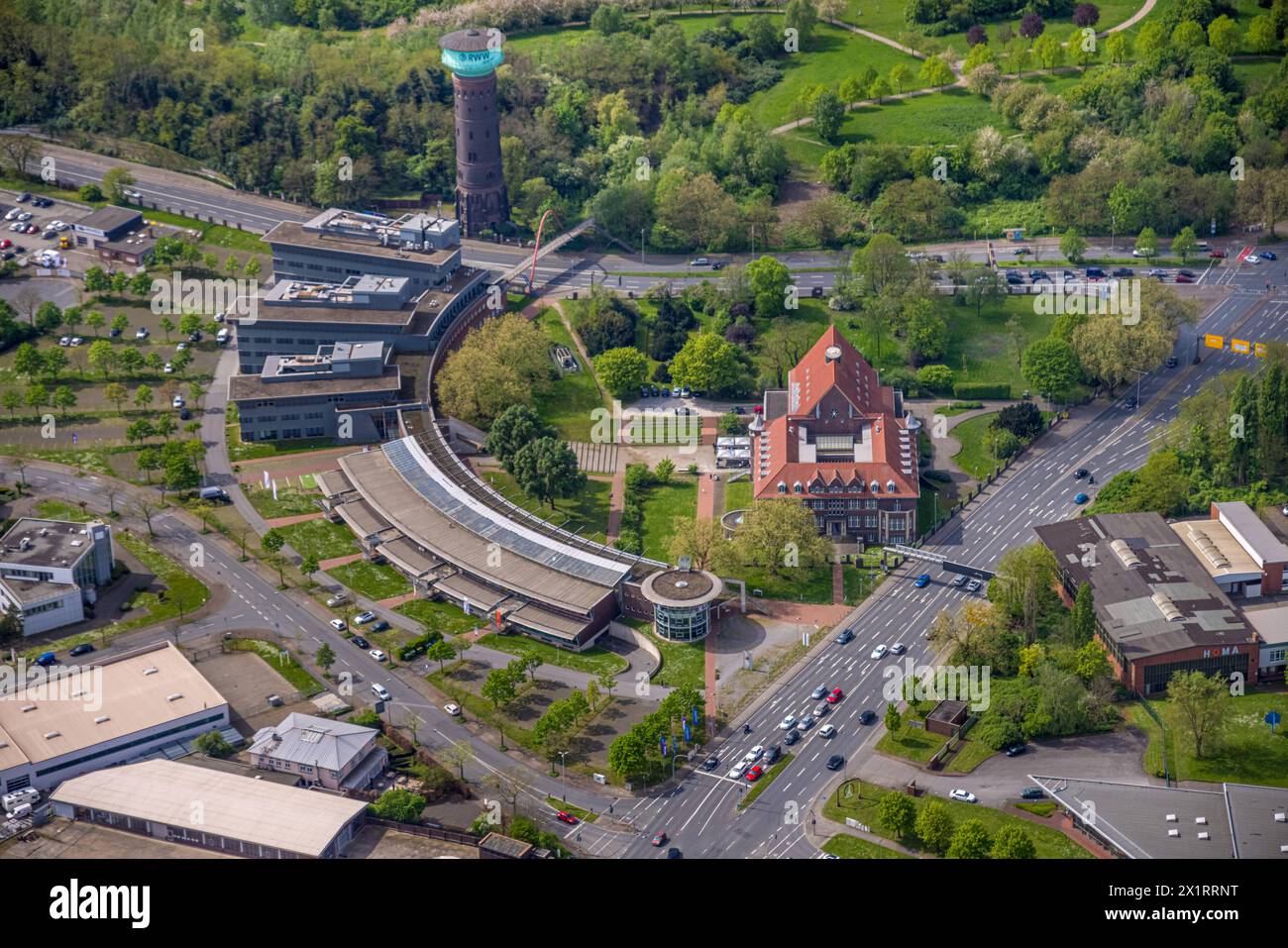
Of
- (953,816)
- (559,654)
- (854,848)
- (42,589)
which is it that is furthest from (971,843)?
(42,589)

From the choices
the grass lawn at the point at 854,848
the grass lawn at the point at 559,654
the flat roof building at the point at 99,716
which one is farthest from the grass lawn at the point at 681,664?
the flat roof building at the point at 99,716

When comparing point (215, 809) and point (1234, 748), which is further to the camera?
point (1234, 748)

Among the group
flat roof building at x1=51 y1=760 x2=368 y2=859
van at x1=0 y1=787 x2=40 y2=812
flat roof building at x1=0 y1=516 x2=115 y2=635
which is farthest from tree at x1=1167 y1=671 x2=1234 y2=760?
flat roof building at x1=0 y1=516 x2=115 y2=635

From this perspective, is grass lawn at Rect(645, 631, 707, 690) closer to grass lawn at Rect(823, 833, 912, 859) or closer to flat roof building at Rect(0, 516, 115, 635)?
grass lawn at Rect(823, 833, 912, 859)

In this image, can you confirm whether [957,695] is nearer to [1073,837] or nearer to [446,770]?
[1073,837]

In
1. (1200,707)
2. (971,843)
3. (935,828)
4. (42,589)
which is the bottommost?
(935,828)

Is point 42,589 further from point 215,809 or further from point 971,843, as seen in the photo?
point 971,843

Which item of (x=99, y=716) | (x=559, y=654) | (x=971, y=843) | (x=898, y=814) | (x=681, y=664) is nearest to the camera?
(x=971, y=843)
